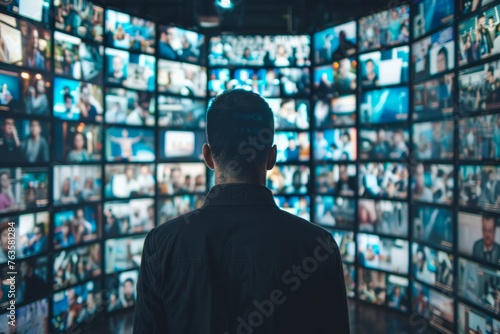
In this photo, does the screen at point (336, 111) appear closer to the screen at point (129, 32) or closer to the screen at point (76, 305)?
the screen at point (129, 32)

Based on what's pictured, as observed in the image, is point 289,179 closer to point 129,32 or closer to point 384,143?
point 384,143

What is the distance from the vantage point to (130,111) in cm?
502

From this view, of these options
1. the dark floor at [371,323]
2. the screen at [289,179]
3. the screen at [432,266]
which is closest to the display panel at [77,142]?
the dark floor at [371,323]

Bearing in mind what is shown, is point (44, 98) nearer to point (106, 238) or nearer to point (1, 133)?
point (1, 133)

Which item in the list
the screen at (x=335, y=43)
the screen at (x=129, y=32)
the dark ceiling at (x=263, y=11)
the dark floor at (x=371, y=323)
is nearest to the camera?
the dark floor at (x=371, y=323)

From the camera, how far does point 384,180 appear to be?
509 centimetres

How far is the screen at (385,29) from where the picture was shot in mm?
4859

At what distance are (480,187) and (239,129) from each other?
3.17 meters

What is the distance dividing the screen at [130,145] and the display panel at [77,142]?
0.15 m

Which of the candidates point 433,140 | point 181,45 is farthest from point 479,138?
point 181,45

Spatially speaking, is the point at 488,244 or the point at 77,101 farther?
the point at 77,101

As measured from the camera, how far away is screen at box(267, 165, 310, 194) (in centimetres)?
585

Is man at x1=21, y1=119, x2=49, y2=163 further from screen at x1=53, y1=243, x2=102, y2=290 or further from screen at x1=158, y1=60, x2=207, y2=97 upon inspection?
screen at x1=158, y1=60, x2=207, y2=97

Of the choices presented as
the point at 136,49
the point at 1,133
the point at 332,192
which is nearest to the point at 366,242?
the point at 332,192
